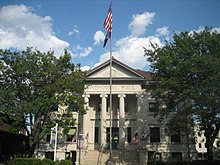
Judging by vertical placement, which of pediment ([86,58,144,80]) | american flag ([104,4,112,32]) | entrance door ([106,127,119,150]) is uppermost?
american flag ([104,4,112,32])

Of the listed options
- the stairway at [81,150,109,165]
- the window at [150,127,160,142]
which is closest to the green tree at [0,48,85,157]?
the stairway at [81,150,109,165]

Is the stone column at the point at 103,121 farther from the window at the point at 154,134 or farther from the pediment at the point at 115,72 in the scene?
the window at the point at 154,134

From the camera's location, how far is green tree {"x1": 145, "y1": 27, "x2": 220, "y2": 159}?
21859mm

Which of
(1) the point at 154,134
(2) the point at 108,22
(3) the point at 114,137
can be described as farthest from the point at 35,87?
(1) the point at 154,134

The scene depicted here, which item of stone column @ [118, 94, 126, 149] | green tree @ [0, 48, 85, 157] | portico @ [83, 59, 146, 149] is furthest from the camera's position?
portico @ [83, 59, 146, 149]

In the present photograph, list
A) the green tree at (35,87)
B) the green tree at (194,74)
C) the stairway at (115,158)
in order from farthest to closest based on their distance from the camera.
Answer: the stairway at (115,158) → the green tree at (35,87) → the green tree at (194,74)

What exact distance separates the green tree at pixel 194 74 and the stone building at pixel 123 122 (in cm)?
942

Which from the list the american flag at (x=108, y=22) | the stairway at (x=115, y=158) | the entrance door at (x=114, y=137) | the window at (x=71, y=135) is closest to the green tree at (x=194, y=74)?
the american flag at (x=108, y=22)

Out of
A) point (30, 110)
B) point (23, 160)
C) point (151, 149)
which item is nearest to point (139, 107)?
point (151, 149)

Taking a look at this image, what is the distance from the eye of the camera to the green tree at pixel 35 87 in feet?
86.9

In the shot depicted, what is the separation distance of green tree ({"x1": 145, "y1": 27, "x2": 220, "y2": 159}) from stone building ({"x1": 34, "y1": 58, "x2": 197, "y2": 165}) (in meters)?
9.42

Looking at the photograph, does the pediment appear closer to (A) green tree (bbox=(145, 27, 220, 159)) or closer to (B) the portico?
(B) the portico

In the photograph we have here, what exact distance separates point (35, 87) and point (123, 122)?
13.9m

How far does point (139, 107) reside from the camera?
121 feet
